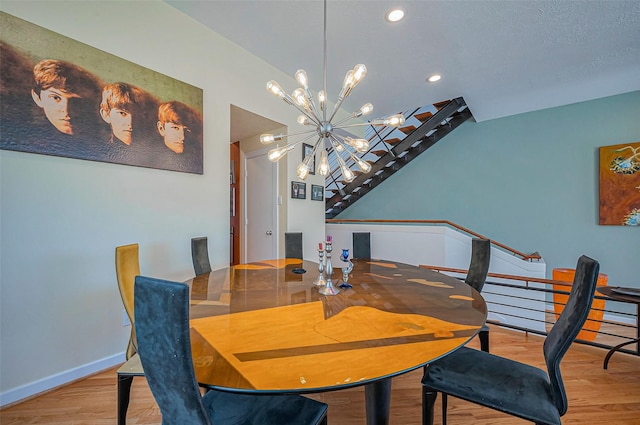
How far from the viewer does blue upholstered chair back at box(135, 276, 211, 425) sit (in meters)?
0.66

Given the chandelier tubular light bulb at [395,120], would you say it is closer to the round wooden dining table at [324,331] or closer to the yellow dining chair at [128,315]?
the round wooden dining table at [324,331]

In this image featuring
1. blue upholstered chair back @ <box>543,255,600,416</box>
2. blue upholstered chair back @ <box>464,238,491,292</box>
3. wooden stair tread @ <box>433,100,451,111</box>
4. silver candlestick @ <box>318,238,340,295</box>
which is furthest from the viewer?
wooden stair tread @ <box>433,100,451,111</box>

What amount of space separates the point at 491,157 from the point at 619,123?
5.22 ft

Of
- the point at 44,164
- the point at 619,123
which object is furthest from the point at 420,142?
the point at 44,164

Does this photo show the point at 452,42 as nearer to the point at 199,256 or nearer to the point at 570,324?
the point at 570,324

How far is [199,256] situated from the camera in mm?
2154

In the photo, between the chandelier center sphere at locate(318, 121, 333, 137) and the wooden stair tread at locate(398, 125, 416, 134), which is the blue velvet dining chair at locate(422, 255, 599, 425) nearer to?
the chandelier center sphere at locate(318, 121, 333, 137)

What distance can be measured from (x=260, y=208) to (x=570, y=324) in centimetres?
347

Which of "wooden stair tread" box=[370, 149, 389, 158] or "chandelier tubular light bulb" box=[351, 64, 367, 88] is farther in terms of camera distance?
"wooden stair tread" box=[370, 149, 389, 158]

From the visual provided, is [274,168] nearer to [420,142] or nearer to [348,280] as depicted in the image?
[348,280]

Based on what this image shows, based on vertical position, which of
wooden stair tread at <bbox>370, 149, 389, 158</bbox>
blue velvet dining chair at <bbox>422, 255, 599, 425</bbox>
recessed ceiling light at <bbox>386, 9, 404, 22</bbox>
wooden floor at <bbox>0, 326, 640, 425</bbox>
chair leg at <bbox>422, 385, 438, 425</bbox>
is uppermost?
recessed ceiling light at <bbox>386, 9, 404, 22</bbox>

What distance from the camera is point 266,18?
2383 millimetres

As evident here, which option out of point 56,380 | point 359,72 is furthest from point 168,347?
point 56,380

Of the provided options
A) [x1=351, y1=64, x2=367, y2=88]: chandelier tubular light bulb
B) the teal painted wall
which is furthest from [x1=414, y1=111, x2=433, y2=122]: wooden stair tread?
[x1=351, y1=64, x2=367, y2=88]: chandelier tubular light bulb
